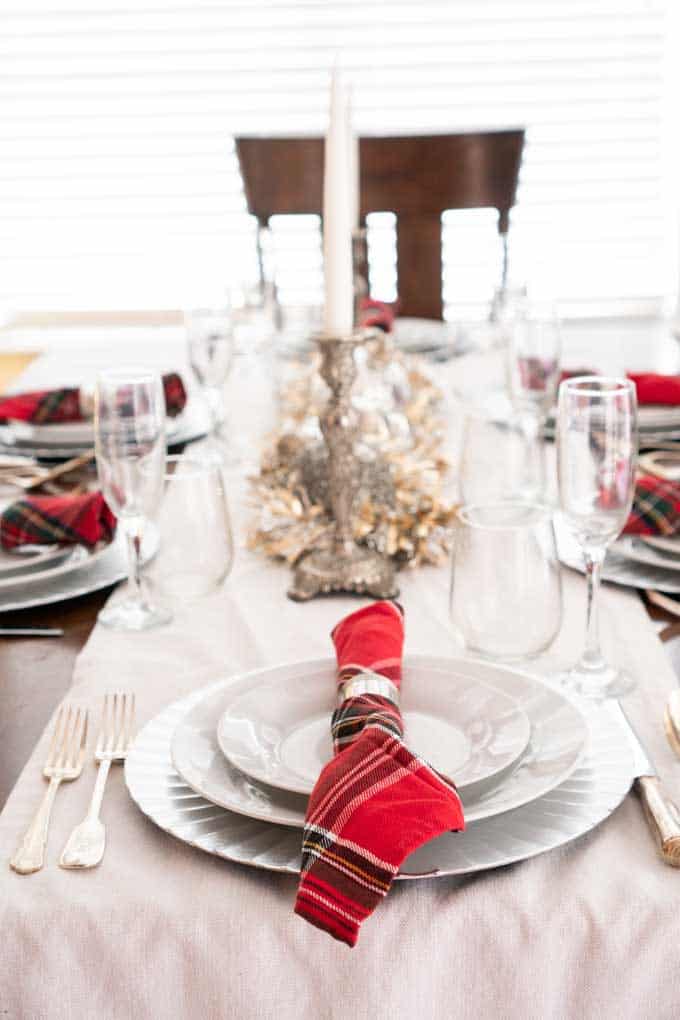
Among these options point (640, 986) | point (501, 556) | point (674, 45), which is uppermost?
point (674, 45)

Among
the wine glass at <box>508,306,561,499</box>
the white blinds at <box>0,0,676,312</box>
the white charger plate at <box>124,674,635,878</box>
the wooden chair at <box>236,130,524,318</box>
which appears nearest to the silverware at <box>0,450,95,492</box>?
the wine glass at <box>508,306,561,499</box>

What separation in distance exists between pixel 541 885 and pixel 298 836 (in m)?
0.13

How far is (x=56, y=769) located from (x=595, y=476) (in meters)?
0.39

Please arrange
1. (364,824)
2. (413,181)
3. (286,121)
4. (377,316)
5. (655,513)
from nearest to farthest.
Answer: (364,824) < (655,513) < (377,316) < (413,181) < (286,121)

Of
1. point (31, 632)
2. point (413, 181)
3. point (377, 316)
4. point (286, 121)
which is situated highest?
point (286, 121)

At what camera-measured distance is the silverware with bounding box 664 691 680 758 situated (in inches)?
30.4

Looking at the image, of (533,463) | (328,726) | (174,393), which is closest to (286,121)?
(174,393)

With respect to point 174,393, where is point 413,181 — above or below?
above

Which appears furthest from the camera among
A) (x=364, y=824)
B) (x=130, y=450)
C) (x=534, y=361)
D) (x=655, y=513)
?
(x=534, y=361)

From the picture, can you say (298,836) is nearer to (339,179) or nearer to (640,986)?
(640,986)

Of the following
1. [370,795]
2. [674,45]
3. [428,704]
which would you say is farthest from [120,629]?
[674,45]

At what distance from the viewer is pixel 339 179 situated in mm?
945

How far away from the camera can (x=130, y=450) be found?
100 centimetres

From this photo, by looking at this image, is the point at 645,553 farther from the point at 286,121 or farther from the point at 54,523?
the point at 286,121
